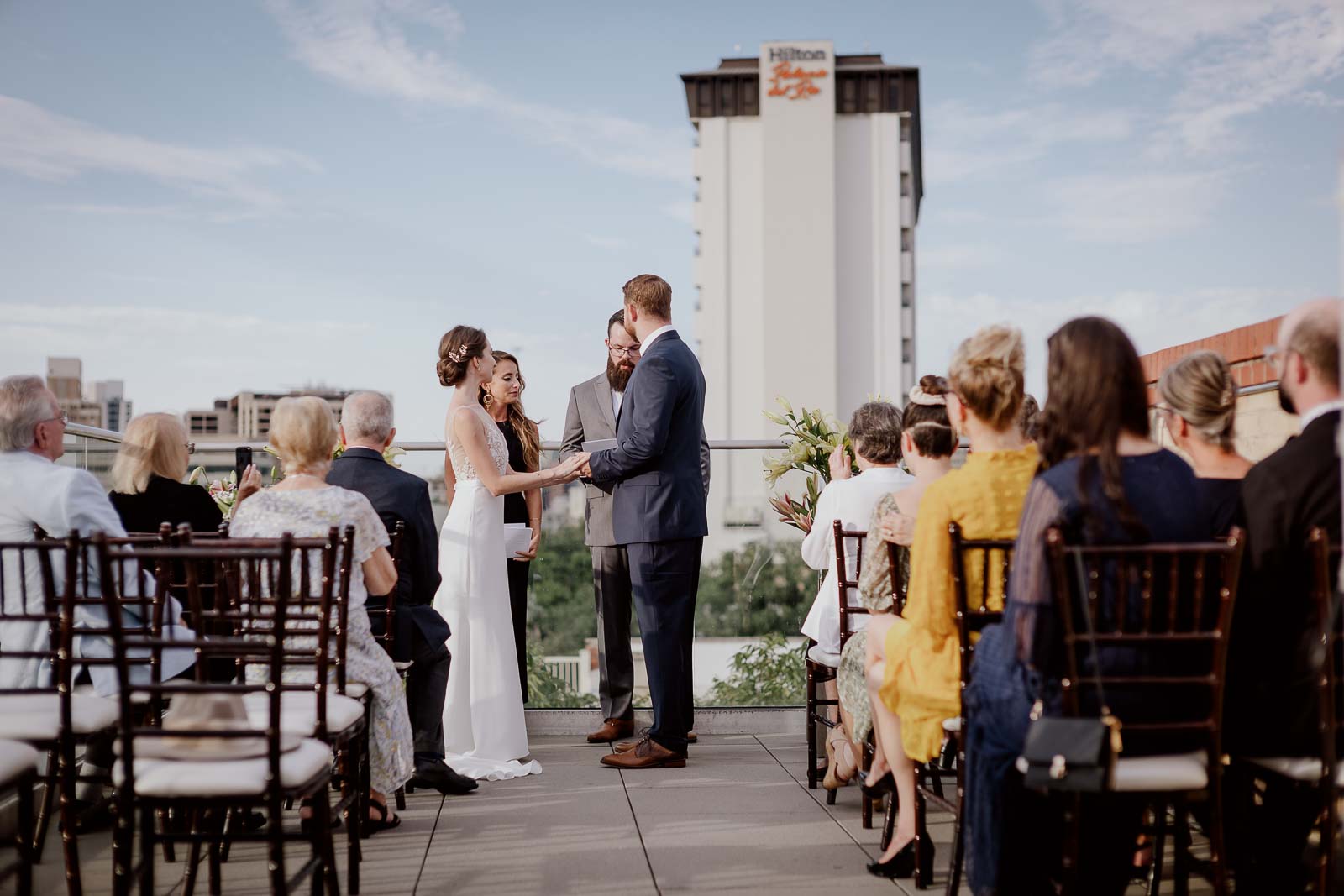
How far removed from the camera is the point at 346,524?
3211 millimetres

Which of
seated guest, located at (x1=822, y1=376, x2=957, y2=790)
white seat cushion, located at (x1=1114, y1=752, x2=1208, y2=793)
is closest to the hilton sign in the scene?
seated guest, located at (x1=822, y1=376, x2=957, y2=790)

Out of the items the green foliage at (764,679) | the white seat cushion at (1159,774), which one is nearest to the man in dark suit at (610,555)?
the green foliage at (764,679)

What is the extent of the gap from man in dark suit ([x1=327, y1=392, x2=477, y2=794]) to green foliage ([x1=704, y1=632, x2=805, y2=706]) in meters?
1.75

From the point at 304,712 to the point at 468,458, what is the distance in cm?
181

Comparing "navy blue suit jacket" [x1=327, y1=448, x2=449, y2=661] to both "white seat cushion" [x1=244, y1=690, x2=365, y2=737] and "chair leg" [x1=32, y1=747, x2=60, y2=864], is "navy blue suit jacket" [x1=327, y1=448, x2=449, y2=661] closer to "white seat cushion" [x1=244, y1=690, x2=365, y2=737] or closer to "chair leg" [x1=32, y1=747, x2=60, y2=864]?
"white seat cushion" [x1=244, y1=690, x2=365, y2=737]

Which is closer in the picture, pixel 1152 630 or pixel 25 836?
pixel 1152 630

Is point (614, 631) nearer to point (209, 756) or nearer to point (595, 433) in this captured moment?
point (595, 433)

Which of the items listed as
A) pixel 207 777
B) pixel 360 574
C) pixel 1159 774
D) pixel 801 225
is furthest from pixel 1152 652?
pixel 801 225

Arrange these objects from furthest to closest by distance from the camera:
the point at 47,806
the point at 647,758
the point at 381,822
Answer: the point at 647,758 → the point at 381,822 → the point at 47,806

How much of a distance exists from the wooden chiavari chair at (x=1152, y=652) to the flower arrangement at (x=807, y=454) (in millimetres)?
2652

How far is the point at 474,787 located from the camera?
14.5ft

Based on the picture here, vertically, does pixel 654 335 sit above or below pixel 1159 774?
above

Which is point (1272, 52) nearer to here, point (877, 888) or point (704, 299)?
point (877, 888)

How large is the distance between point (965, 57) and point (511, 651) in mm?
41418
